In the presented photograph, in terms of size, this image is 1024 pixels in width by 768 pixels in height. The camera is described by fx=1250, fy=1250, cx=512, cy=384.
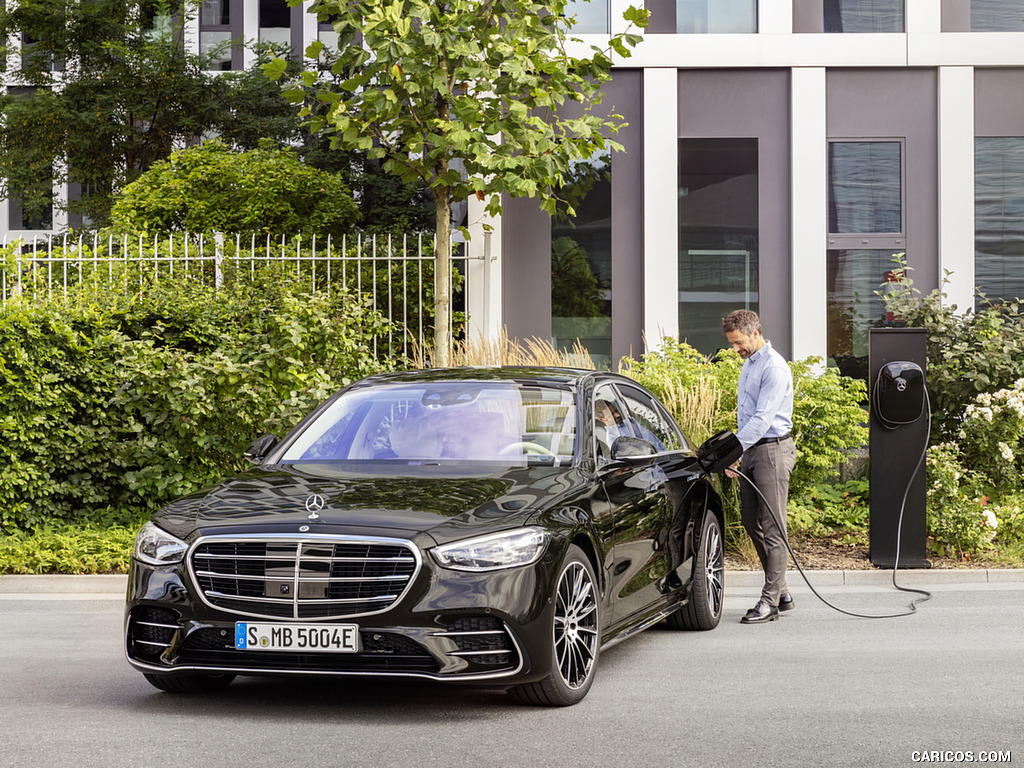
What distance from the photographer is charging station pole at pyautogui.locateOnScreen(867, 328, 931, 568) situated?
10.1 m

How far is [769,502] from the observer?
8203 millimetres

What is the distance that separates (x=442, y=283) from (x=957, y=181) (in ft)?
24.9

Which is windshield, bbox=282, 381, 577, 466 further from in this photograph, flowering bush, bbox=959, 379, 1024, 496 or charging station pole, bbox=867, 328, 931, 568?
flowering bush, bbox=959, 379, 1024, 496

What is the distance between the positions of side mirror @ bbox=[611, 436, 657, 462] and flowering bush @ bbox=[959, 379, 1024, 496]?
20.9ft

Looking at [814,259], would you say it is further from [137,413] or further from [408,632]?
[408,632]

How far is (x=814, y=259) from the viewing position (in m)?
16.5

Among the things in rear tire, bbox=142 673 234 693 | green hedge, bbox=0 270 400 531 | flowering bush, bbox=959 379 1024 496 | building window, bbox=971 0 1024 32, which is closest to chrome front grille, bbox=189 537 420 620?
rear tire, bbox=142 673 234 693

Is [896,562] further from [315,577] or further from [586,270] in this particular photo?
[586,270]

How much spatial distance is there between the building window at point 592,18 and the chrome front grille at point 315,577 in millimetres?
12817

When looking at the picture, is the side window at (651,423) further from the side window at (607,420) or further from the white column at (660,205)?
the white column at (660,205)

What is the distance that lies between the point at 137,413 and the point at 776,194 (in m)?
9.00

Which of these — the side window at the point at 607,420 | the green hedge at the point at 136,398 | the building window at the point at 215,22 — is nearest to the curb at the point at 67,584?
the green hedge at the point at 136,398

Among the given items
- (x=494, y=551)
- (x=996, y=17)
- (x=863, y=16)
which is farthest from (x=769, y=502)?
(x=996, y=17)

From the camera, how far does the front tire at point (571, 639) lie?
18.2 ft
